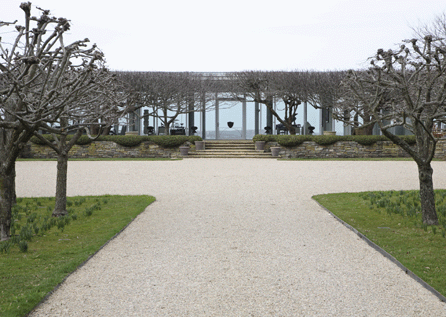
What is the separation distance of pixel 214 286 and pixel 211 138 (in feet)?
91.2

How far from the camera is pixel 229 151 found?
2223 centimetres

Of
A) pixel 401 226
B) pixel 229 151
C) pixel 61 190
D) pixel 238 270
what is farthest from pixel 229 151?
pixel 238 270

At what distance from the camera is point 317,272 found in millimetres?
4113

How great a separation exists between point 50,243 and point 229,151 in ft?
56.5

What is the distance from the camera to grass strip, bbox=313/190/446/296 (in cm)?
426

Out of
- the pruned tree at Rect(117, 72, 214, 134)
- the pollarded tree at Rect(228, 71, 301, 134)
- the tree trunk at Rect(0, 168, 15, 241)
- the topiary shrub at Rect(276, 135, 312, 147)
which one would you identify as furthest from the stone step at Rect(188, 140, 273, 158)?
the tree trunk at Rect(0, 168, 15, 241)

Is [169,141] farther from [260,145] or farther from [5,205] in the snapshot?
[5,205]

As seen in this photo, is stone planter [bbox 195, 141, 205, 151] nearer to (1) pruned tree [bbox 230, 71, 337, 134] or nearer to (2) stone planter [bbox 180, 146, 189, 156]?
(2) stone planter [bbox 180, 146, 189, 156]

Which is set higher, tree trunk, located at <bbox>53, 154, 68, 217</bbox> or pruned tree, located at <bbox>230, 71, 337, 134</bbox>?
pruned tree, located at <bbox>230, 71, 337, 134</bbox>

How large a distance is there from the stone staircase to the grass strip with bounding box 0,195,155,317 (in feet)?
41.3

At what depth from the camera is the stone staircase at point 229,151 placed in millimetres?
21188

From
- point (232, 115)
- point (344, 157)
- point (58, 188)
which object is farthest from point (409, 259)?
point (232, 115)

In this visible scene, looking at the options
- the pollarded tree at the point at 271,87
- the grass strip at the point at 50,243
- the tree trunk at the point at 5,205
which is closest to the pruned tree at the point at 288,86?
the pollarded tree at the point at 271,87

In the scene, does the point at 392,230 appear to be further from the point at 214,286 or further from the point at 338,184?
the point at 338,184
